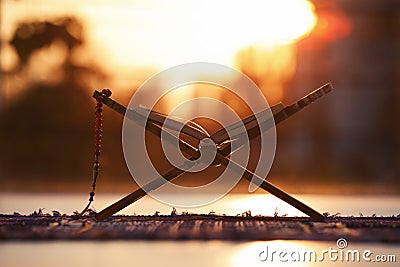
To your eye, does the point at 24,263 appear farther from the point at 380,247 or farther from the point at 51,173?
the point at 51,173

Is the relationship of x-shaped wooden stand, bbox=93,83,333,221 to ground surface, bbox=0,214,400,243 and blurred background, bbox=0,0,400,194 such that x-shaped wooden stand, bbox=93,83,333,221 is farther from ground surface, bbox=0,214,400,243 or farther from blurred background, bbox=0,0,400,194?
blurred background, bbox=0,0,400,194

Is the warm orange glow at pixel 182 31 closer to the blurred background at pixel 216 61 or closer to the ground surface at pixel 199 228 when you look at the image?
the blurred background at pixel 216 61

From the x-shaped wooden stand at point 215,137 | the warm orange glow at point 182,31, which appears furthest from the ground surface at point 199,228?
the warm orange glow at point 182,31

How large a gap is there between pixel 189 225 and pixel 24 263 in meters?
0.58

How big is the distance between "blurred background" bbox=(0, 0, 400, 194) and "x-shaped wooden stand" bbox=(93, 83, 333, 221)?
1.56 m

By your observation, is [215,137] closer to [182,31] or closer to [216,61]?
[216,61]

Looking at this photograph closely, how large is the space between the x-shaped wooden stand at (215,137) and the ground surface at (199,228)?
6 cm

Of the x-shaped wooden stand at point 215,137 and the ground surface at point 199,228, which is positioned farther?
the x-shaped wooden stand at point 215,137

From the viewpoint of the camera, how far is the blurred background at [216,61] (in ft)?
12.5

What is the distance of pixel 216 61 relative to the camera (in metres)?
3.63

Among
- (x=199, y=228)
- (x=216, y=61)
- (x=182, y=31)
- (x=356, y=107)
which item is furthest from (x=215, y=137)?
(x=356, y=107)

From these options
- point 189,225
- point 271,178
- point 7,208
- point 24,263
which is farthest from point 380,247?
point 271,178

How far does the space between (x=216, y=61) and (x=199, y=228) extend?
177 centimetres

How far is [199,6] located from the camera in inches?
150
